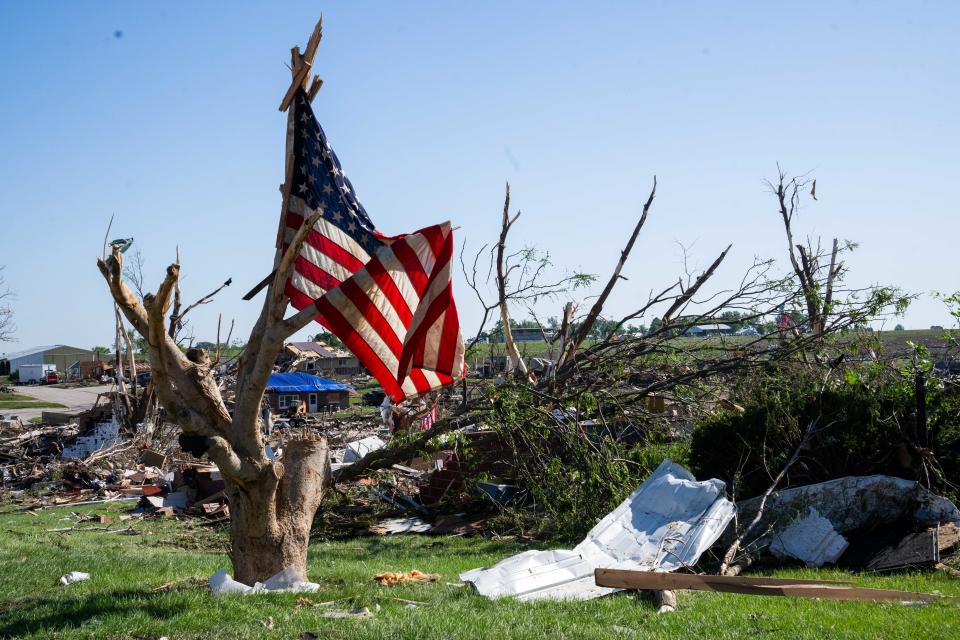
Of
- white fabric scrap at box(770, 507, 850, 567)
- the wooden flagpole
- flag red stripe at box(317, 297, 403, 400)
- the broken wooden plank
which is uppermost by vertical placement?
the wooden flagpole

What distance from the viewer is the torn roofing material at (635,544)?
283 inches

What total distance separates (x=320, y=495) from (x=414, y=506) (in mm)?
6634

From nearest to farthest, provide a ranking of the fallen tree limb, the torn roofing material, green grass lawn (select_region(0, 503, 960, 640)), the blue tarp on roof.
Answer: green grass lawn (select_region(0, 503, 960, 640)) < the torn roofing material < the fallen tree limb < the blue tarp on roof

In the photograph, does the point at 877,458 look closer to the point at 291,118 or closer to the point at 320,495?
the point at 320,495

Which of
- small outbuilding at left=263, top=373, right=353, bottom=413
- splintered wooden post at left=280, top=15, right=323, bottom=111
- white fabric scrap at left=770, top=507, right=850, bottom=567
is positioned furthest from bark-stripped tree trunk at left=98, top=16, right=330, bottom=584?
small outbuilding at left=263, top=373, right=353, bottom=413

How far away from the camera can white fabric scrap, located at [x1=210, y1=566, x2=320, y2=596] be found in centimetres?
676

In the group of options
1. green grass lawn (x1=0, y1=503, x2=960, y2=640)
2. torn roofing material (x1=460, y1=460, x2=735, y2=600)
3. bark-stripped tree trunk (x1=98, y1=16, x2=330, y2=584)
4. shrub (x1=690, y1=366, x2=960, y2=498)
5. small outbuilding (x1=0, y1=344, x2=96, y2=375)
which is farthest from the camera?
small outbuilding (x1=0, y1=344, x2=96, y2=375)

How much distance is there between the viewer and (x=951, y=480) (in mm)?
10047

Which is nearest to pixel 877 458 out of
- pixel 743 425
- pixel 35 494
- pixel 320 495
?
pixel 743 425

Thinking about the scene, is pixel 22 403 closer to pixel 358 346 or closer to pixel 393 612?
pixel 358 346

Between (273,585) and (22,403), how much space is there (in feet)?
164

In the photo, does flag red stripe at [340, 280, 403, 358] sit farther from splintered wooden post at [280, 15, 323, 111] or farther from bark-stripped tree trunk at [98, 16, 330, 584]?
splintered wooden post at [280, 15, 323, 111]

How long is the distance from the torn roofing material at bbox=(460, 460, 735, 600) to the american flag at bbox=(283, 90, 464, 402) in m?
1.77

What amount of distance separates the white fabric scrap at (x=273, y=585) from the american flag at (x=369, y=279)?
1659 mm
